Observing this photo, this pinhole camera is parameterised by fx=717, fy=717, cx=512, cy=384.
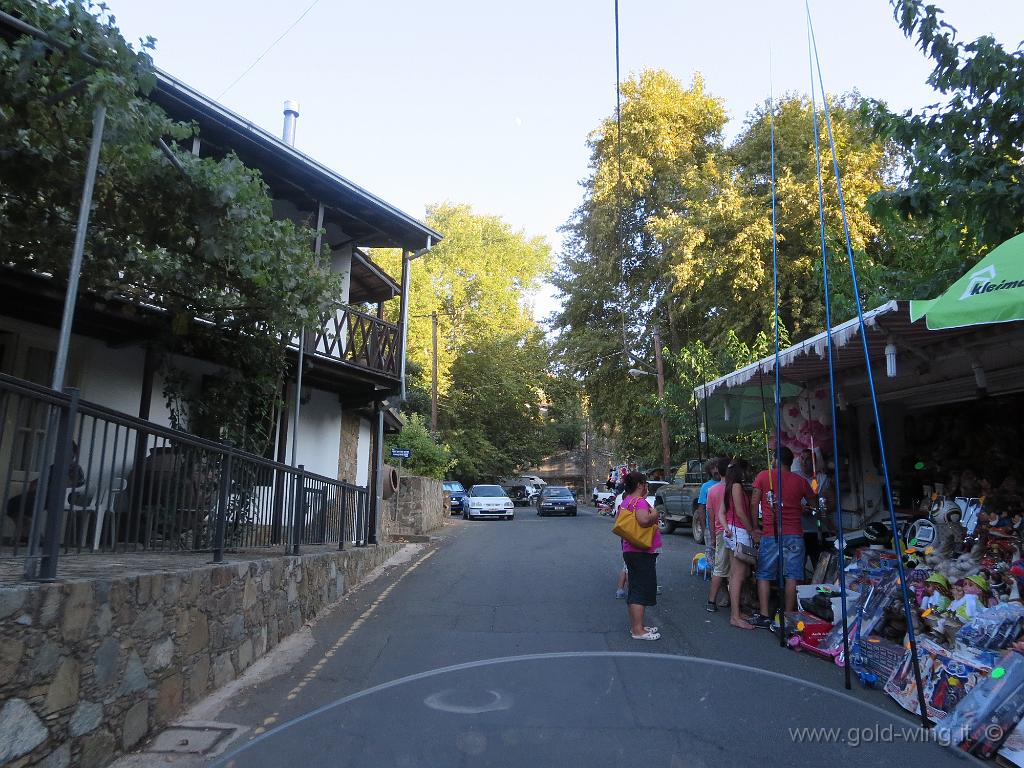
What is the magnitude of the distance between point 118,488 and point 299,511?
3.53 m

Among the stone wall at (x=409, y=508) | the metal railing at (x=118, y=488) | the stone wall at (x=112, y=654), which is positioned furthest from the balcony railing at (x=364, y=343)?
the stone wall at (x=112, y=654)

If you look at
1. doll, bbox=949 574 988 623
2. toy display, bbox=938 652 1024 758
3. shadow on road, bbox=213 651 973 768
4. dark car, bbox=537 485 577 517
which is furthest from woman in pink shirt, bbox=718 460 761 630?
dark car, bbox=537 485 577 517

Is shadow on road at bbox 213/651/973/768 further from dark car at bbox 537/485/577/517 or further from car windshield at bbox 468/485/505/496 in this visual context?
dark car at bbox 537/485/577/517

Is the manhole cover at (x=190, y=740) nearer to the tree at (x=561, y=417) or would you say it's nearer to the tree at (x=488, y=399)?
the tree at (x=561, y=417)

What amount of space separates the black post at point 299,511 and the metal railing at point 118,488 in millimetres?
14

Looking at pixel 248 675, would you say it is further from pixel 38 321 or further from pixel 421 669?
pixel 38 321

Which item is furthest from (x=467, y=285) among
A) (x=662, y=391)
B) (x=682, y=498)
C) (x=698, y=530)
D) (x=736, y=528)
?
(x=736, y=528)

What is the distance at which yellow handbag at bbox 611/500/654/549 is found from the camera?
21.6 feet

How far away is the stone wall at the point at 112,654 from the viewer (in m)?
3.14

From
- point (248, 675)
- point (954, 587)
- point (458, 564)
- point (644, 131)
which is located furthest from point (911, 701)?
point (644, 131)

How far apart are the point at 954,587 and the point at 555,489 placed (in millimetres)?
26957

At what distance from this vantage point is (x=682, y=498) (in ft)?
61.9

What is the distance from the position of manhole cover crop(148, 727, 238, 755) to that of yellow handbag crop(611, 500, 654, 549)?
3.58 meters

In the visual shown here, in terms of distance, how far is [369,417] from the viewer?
1706 centimetres
